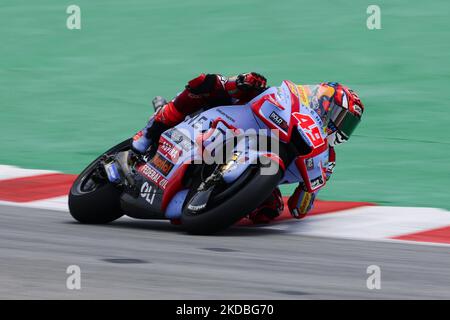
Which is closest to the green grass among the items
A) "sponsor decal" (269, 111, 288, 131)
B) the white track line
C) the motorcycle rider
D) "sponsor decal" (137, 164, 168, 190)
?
the white track line

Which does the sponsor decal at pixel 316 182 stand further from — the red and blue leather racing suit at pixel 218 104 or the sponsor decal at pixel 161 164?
the sponsor decal at pixel 161 164

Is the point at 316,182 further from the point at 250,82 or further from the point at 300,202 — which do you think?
the point at 250,82

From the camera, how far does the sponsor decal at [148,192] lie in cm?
939

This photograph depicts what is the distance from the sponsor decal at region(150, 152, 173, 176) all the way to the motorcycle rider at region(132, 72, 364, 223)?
269 millimetres

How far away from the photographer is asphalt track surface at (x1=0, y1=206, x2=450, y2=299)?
6.98m

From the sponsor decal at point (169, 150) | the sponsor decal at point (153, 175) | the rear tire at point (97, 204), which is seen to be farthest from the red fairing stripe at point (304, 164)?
the rear tire at point (97, 204)

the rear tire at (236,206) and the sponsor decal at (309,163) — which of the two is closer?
the rear tire at (236,206)

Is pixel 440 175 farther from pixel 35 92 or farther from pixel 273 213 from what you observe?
pixel 35 92

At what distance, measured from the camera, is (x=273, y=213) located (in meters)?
9.77

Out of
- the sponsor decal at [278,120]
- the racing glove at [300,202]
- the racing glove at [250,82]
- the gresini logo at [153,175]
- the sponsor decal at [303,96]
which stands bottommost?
the racing glove at [300,202]

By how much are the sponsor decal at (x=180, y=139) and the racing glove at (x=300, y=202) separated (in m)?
0.99

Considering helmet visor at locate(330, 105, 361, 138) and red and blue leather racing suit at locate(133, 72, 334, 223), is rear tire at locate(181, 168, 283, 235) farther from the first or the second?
helmet visor at locate(330, 105, 361, 138)

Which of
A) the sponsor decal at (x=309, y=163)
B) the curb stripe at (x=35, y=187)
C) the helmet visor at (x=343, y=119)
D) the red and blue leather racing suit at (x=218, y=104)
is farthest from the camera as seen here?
the curb stripe at (x=35, y=187)

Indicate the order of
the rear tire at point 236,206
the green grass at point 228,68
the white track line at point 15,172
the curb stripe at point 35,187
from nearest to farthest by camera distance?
the rear tire at point 236,206
the curb stripe at point 35,187
the white track line at point 15,172
the green grass at point 228,68
